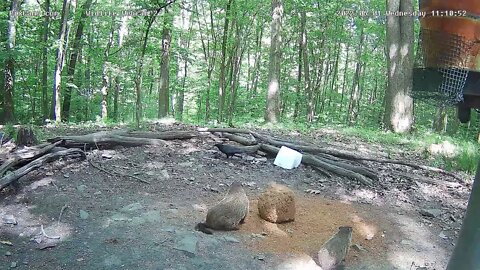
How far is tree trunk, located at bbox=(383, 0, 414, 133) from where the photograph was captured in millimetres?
10523

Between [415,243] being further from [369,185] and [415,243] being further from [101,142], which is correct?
[101,142]

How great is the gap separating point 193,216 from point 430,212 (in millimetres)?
3012

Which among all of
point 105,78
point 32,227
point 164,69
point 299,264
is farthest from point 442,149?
point 105,78

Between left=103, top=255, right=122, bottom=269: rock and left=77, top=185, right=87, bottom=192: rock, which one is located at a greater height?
left=77, top=185, right=87, bottom=192: rock

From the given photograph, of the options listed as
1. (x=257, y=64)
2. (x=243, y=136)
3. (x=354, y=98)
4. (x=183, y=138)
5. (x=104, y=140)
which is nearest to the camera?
(x=104, y=140)

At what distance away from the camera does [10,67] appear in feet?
37.6

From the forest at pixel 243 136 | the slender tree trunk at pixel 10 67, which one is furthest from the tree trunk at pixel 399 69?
the slender tree trunk at pixel 10 67

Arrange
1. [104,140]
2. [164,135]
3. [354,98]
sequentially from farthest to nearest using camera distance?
[354,98], [164,135], [104,140]

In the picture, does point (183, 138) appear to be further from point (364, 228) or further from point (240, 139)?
point (364, 228)

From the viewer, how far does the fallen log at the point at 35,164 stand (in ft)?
14.9

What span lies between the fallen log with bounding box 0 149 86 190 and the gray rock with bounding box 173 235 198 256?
2180 millimetres

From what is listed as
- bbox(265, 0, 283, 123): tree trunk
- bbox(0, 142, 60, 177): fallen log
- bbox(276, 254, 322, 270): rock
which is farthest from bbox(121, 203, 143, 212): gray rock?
bbox(265, 0, 283, 123): tree trunk

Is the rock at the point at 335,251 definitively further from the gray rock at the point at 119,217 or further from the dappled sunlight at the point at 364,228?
the gray rock at the point at 119,217

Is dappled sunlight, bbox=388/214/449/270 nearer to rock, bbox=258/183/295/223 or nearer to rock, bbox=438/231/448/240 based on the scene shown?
rock, bbox=438/231/448/240
